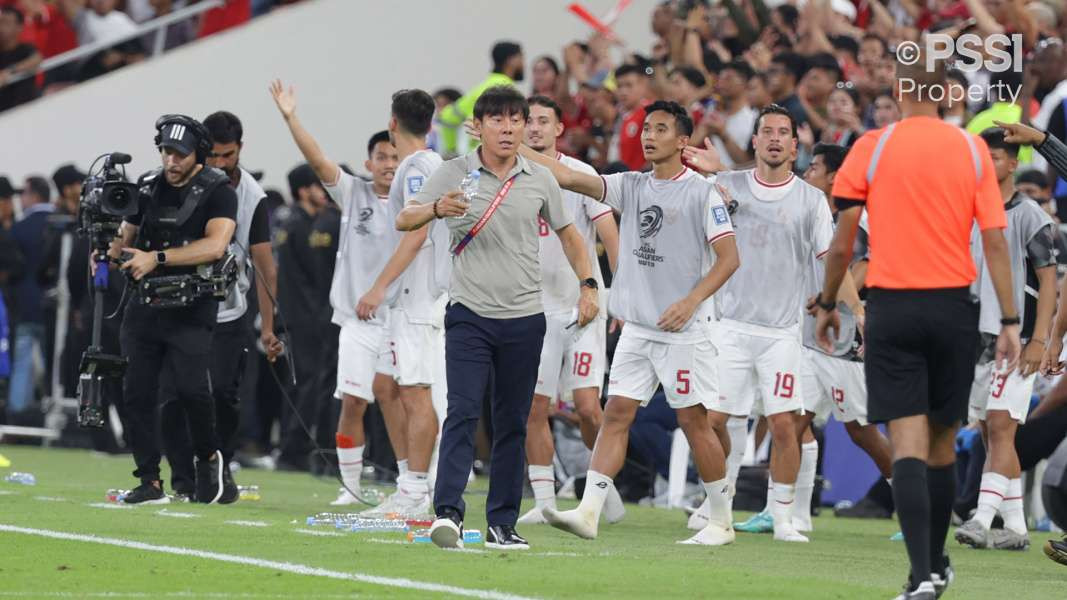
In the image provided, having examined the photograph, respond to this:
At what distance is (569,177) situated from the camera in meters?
Answer: 10.6

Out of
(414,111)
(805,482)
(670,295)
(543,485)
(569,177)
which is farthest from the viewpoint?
(805,482)

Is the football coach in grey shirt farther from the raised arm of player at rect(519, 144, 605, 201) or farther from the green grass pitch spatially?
the raised arm of player at rect(519, 144, 605, 201)

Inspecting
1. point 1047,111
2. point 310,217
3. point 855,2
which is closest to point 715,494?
point 1047,111

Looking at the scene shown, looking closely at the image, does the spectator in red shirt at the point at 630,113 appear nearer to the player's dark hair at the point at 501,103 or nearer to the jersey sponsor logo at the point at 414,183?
the jersey sponsor logo at the point at 414,183

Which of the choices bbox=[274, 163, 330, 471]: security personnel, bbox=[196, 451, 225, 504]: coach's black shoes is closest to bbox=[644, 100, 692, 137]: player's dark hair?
bbox=[196, 451, 225, 504]: coach's black shoes

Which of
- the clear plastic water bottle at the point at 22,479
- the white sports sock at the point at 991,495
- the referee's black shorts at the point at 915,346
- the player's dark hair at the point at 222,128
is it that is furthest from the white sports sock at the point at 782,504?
the clear plastic water bottle at the point at 22,479

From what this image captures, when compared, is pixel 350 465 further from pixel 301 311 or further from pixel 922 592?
pixel 922 592

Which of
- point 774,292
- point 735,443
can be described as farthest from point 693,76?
point 774,292

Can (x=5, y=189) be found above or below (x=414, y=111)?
below

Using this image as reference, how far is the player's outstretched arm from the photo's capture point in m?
10.7

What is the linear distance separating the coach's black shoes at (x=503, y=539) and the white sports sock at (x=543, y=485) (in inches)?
90.4

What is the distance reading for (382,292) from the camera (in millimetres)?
11812

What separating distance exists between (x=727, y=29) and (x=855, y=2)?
2.06m

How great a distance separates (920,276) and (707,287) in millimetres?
2962
